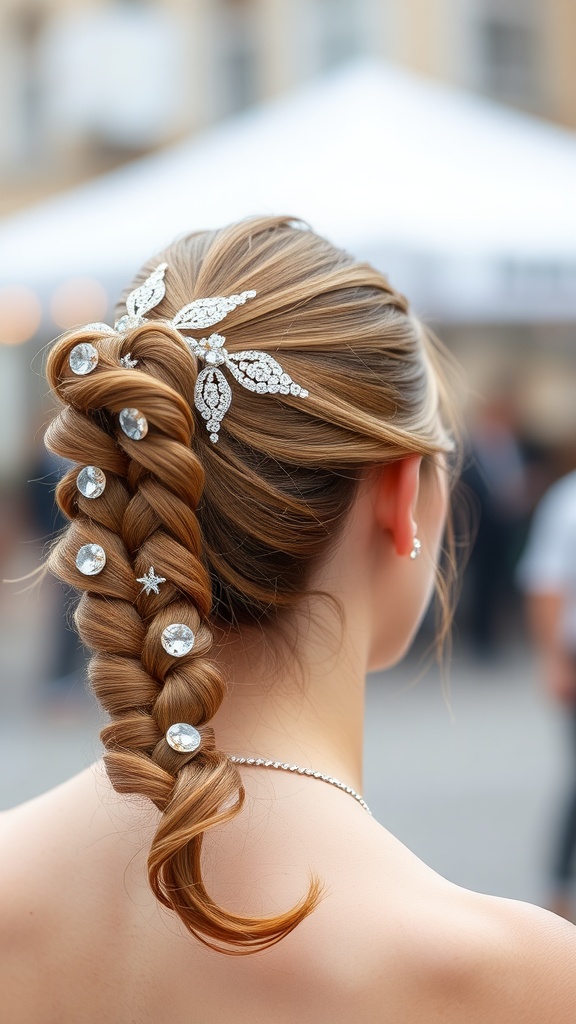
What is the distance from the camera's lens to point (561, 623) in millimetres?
3926

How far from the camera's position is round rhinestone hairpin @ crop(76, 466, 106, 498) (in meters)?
1.19

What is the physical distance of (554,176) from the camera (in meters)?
5.50

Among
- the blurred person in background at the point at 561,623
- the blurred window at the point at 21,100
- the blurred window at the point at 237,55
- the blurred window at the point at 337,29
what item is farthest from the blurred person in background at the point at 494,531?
the blurred window at the point at 21,100

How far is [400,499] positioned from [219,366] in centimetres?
27

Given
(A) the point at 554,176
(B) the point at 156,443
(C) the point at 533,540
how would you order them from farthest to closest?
(C) the point at 533,540 → (A) the point at 554,176 → (B) the point at 156,443

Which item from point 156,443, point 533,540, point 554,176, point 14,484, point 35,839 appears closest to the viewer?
point 156,443

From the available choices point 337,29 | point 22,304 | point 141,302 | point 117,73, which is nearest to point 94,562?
point 141,302

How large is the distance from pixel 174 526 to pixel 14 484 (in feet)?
42.9

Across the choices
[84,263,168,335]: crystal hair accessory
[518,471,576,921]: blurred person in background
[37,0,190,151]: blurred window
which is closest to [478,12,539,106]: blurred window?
[37,0,190,151]: blurred window

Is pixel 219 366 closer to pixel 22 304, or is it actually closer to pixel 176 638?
pixel 176 638

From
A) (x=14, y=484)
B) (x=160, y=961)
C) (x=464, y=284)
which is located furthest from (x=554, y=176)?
(x=14, y=484)

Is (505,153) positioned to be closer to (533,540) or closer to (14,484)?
(533,540)

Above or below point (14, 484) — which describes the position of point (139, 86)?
above

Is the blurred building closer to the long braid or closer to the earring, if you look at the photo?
the earring
